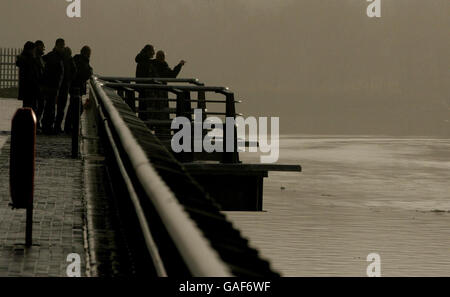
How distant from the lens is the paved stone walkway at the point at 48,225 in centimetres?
775

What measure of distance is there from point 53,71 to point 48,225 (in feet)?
38.5

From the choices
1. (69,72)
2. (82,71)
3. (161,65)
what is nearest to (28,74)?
(69,72)

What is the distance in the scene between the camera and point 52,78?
2114 centimetres

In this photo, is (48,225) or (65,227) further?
(48,225)

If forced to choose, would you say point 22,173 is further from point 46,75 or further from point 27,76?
point 27,76

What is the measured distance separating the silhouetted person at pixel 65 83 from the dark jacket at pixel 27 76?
494mm

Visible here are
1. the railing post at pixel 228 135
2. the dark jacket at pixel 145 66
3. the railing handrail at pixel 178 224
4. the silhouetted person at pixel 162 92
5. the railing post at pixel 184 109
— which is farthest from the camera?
the dark jacket at pixel 145 66

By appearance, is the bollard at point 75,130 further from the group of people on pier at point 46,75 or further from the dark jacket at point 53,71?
the dark jacket at point 53,71

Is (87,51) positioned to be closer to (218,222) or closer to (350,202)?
(218,222)

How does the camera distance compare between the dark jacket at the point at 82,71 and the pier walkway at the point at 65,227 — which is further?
the dark jacket at the point at 82,71

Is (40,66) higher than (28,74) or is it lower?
higher

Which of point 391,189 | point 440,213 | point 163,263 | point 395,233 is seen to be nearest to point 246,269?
point 163,263
